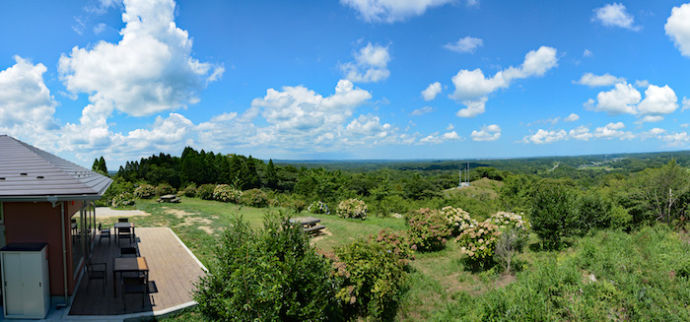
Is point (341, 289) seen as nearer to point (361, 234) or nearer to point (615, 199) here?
point (361, 234)

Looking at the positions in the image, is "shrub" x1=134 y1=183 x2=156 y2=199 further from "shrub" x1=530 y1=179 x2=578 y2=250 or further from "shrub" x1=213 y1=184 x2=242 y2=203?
"shrub" x1=530 y1=179 x2=578 y2=250

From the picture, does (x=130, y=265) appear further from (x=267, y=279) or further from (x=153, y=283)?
(x=267, y=279)

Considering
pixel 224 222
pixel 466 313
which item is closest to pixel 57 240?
pixel 466 313

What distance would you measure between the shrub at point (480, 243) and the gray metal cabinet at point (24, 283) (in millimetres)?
9143

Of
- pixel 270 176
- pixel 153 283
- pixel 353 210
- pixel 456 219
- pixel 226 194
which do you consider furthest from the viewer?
pixel 270 176

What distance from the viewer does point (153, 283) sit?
727 cm

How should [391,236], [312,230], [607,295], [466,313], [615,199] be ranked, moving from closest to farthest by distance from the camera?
1. [607,295]
2. [466,313]
3. [391,236]
4. [615,199]
5. [312,230]

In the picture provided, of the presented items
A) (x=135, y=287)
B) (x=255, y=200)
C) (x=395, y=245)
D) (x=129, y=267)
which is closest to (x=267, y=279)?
(x=135, y=287)

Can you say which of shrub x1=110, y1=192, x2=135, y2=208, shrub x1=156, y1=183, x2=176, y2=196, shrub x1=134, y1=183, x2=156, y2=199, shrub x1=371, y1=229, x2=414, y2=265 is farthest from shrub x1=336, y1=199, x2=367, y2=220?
shrub x1=134, y1=183, x2=156, y2=199

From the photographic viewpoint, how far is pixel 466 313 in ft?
15.9

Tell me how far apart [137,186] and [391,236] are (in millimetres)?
23125

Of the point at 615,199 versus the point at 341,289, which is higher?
the point at 615,199

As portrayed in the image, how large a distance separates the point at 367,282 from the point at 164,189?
23.4 meters

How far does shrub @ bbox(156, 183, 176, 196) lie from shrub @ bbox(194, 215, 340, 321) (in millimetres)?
22369
